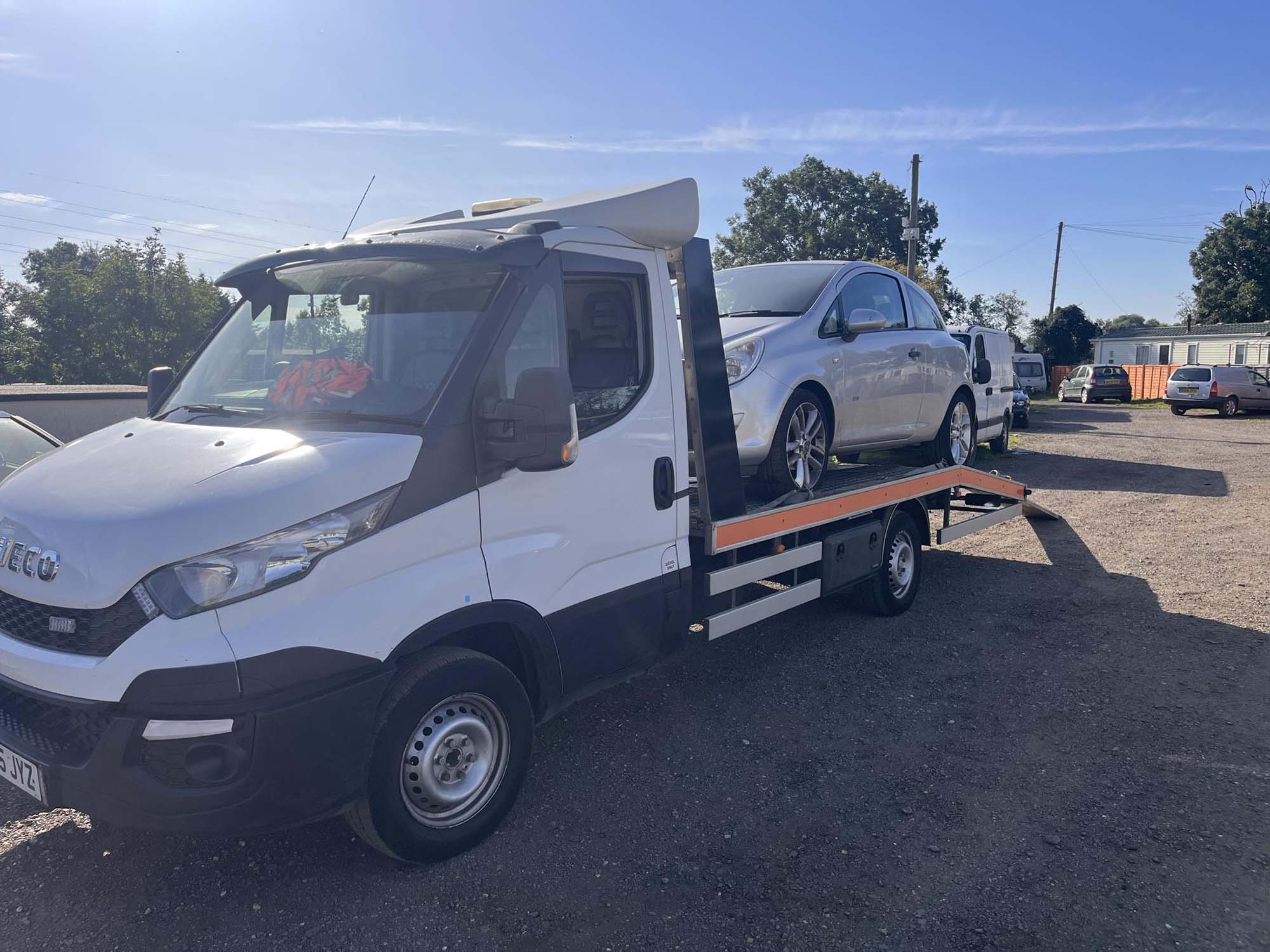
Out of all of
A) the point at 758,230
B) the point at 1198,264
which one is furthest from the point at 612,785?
the point at 1198,264

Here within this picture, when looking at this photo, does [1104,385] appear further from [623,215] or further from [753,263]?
[623,215]

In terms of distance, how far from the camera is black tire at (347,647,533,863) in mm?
3178

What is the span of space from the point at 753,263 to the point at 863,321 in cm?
2864

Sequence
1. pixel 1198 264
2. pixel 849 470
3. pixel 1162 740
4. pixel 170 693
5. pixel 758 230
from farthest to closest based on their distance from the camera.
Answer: pixel 1198 264 → pixel 758 230 → pixel 849 470 → pixel 1162 740 → pixel 170 693

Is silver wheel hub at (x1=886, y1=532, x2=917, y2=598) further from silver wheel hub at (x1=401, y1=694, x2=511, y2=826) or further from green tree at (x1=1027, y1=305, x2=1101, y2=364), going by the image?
green tree at (x1=1027, y1=305, x2=1101, y2=364)

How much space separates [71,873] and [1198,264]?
69982 millimetres

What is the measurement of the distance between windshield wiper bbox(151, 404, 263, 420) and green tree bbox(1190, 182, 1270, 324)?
65.2 metres

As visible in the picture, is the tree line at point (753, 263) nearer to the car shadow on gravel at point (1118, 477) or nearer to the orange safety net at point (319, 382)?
the car shadow on gravel at point (1118, 477)

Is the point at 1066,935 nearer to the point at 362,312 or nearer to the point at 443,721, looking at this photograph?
the point at 443,721

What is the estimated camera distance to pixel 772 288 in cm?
642

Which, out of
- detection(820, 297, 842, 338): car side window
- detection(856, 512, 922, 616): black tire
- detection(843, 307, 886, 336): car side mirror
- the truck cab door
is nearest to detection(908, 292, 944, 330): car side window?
detection(843, 307, 886, 336): car side mirror

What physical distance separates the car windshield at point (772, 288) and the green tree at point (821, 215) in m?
47.2

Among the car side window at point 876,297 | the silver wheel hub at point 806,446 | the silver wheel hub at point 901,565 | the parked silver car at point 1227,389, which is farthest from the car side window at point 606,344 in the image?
the parked silver car at point 1227,389

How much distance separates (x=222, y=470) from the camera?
3004 mm
